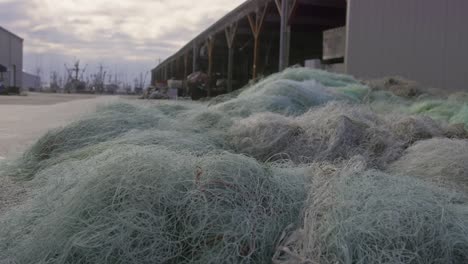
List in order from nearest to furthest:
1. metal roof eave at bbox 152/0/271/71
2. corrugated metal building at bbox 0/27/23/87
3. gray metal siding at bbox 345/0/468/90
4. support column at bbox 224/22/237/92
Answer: gray metal siding at bbox 345/0/468/90 → metal roof eave at bbox 152/0/271/71 → support column at bbox 224/22/237/92 → corrugated metal building at bbox 0/27/23/87

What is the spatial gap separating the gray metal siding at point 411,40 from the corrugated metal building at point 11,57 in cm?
4138

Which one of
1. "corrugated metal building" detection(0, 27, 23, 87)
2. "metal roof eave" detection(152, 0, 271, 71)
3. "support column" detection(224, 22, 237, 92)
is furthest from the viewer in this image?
"corrugated metal building" detection(0, 27, 23, 87)

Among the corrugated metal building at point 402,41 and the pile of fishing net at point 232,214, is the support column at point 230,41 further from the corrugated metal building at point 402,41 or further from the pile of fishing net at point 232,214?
the pile of fishing net at point 232,214

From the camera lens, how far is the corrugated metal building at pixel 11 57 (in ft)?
163

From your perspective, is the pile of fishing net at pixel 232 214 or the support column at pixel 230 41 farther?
the support column at pixel 230 41

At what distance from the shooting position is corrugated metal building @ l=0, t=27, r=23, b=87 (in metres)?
49.6

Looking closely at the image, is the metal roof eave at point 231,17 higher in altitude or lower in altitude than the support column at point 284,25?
higher

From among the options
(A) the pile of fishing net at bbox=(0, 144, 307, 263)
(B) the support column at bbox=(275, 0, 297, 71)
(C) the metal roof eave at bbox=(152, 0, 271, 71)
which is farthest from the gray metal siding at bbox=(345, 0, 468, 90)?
(A) the pile of fishing net at bbox=(0, 144, 307, 263)

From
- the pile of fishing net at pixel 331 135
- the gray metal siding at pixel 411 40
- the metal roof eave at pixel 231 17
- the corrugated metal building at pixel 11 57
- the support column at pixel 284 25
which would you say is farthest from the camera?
the corrugated metal building at pixel 11 57

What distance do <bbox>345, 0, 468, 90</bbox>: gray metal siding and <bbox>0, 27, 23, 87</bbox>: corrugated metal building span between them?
136 feet

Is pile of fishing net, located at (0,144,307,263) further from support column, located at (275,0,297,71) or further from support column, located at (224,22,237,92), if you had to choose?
support column, located at (224,22,237,92)

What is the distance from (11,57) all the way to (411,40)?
1913 inches

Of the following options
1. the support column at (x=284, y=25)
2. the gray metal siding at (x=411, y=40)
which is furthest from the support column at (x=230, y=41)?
the gray metal siding at (x=411, y=40)

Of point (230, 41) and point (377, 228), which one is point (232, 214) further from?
point (230, 41)
